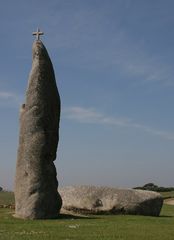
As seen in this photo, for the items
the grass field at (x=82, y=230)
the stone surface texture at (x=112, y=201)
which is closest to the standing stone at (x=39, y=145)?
the grass field at (x=82, y=230)

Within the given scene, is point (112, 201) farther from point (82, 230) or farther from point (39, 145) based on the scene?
point (82, 230)

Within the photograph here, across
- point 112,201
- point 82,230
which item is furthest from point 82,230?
point 112,201

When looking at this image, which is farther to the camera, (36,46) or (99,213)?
(99,213)

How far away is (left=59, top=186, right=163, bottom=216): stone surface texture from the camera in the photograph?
3064cm

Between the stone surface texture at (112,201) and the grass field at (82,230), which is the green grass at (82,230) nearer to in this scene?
the grass field at (82,230)

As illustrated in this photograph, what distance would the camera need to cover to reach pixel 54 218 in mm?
25750

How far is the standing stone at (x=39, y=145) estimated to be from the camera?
83.3 ft

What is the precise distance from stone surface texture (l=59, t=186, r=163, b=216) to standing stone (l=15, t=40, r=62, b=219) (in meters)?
4.64

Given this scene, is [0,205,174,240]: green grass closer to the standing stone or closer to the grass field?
the grass field

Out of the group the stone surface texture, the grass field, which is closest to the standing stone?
the grass field

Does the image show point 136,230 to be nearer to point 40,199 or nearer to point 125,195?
point 40,199

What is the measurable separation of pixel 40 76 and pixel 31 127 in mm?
2737

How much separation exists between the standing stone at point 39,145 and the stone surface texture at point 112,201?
15.2 feet

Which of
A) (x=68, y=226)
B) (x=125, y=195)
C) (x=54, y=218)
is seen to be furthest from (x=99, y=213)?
(x=68, y=226)
